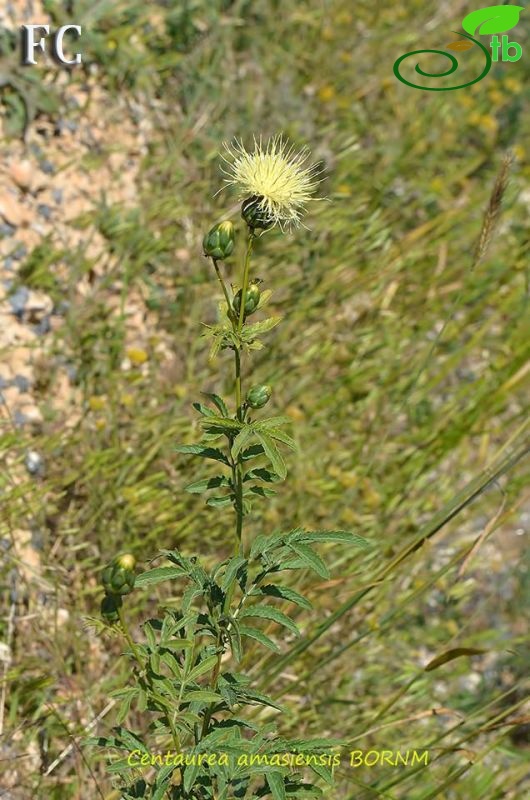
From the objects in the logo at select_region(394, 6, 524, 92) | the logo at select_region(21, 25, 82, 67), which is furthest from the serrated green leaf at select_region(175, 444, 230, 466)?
the logo at select_region(394, 6, 524, 92)

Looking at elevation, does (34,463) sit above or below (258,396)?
above

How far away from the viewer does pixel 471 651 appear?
5.66ft

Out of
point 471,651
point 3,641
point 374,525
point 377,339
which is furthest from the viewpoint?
point 377,339

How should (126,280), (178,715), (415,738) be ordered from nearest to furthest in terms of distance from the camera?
(178,715) < (415,738) < (126,280)

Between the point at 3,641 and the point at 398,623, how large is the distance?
117 centimetres

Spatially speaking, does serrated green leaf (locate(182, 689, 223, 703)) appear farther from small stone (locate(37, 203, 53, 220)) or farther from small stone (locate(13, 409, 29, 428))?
small stone (locate(37, 203, 53, 220))

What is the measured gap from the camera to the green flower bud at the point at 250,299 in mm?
1406

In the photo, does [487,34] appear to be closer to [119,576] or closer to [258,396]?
[258,396]

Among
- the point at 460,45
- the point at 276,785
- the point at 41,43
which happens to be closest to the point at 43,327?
the point at 41,43

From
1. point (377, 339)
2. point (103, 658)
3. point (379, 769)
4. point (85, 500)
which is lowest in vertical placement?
point (379, 769)

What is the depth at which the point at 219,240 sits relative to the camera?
1382 millimetres

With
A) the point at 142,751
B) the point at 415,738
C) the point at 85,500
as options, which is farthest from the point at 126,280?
the point at 142,751

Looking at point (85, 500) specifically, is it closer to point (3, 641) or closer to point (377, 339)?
point (3, 641)

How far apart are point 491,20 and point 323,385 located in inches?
94.2
